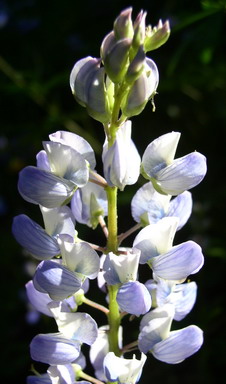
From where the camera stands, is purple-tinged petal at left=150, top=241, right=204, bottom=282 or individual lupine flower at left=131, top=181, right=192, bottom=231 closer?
purple-tinged petal at left=150, top=241, right=204, bottom=282

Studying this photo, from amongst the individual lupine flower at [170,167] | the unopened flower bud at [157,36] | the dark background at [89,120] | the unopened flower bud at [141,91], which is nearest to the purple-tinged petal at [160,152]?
the individual lupine flower at [170,167]

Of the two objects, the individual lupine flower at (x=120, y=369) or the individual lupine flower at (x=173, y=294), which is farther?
the individual lupine flower at (x=173, y=294)

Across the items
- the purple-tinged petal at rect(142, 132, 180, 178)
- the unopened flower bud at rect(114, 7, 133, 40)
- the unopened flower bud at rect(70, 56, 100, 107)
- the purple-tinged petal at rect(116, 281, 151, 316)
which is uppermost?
the unopened flower bud at rect(114, 7, 133, 40)

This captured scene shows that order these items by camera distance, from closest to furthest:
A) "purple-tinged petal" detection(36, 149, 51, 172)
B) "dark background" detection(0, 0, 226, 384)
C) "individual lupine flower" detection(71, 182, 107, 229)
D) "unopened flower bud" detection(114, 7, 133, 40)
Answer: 1. "unopened flower bud" detection(114, 7, 133, 40)
2. "purple-tinged petal" detection(36, 149, 51, 172)
3. "individual lupine flower" detection(71, 182, 107, 229)
4. "dark background" detection(0, 0, 226, 384)

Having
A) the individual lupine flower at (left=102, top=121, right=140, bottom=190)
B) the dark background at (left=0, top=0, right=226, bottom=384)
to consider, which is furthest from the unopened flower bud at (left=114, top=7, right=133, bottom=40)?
the dark background at (left=0, top=0, right=226, bottom=384)

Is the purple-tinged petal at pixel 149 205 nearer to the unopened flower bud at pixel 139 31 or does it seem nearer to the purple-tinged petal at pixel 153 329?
the purple-tinged petal at pixel 153 329

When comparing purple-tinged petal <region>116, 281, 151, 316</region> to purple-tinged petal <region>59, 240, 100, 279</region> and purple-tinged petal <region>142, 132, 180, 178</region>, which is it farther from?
purple-tinged petal <region>142, 132, 180, 178</region>

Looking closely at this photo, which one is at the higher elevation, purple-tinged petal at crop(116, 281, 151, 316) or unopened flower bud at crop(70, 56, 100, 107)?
unopened flower bud at crop(70, 56, 100, 107)
